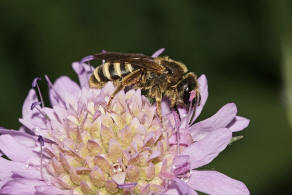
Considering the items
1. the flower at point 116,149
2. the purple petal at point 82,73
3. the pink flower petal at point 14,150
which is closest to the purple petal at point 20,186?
the flower at point 116,149

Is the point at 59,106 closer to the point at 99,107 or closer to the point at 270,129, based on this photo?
the point at 99,107

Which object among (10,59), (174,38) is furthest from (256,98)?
(10,59)

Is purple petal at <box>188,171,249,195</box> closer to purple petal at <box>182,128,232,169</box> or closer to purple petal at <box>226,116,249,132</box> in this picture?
purple petal at <box>182,128,232,169</box>

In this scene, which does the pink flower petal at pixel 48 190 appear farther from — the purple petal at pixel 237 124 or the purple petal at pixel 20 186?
the purple petal at pixel 237 124

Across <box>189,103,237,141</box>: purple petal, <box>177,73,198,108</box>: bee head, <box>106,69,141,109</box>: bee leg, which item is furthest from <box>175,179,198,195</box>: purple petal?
<box>106,69,141,109</box>: bee leg

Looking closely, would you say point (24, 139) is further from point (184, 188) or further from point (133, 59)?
point (184, 188)

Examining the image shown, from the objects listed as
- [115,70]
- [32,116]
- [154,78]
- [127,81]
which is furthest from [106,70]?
[32,116]

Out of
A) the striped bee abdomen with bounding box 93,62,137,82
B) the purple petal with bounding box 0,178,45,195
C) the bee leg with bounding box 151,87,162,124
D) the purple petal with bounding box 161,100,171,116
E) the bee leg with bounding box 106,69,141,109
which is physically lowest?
the purple petal with bounding box 0,178,45,195
